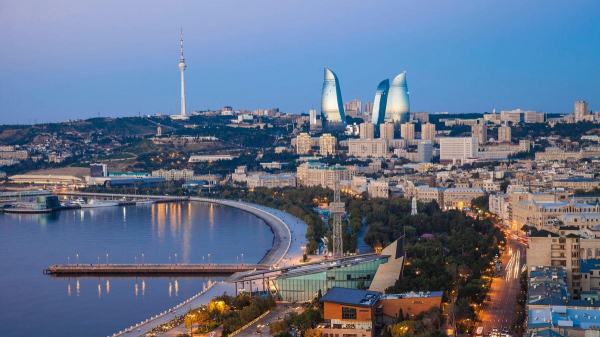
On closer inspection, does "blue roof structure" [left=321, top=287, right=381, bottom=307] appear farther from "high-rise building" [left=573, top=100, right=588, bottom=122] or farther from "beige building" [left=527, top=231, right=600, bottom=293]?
"high-rise building" [left=573, top=100, right=588, bottom=122]

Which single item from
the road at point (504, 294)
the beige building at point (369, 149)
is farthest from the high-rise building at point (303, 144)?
the road at point (504, 294)

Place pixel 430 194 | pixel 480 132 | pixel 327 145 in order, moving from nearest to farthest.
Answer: pixel 430 194
pixel 480 132
pixel 327 145

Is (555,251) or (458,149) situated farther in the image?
(458,149)

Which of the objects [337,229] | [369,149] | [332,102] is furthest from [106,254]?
[332,102]

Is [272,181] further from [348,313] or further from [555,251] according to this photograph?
[348,313]

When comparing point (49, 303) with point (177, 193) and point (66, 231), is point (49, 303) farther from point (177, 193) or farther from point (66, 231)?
point (177, 193)

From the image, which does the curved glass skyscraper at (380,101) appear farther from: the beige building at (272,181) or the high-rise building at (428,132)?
the beige building at (272,181)

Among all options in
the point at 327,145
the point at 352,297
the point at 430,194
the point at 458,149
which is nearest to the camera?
the point at 352,297
